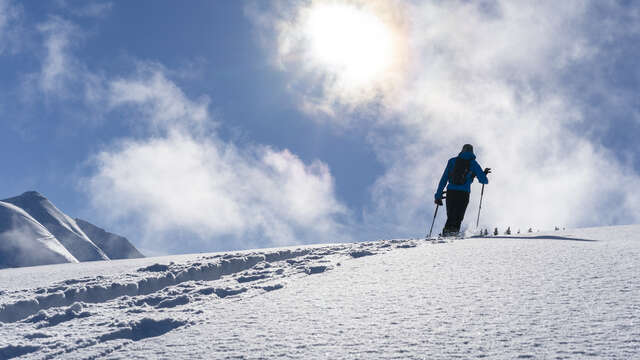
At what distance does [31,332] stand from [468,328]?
3843mm

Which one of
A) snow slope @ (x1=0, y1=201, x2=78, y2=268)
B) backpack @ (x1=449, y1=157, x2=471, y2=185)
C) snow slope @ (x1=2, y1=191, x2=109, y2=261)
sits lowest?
backpack @ (x1=449, y1=157, x2=471, y2=185)

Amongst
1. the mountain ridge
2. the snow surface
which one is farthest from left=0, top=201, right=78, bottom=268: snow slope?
the snow surface

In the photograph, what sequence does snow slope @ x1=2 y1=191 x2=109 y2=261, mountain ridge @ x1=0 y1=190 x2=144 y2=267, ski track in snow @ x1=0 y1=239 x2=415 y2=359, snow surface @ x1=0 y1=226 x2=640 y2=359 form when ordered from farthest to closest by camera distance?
snow slope @ x1=2 y1=191 x2=109 y2=261 → mountain ridge @ x1=0 y1=190 x2=144 y2=267 → ski track in snow @ x1=0 y1=239 x2=415 y2=359 → snow surface @ x1=0 y1=226 x2=640 y2=359

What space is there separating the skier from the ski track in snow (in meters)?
3.50

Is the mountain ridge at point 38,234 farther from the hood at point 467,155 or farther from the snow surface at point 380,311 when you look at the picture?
the snow surface at point 380,311

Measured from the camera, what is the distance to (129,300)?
5.37 metres

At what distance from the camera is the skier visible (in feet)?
33.9

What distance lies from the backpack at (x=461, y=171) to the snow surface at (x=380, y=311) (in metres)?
4.16

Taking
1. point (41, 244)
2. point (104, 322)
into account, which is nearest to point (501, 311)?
point (104, 322)

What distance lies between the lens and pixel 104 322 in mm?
4359

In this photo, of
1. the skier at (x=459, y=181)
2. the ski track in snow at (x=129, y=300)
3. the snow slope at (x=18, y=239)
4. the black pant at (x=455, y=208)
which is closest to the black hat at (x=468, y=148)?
the skier at (x=459, y=181)

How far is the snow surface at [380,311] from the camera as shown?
276 centimetres

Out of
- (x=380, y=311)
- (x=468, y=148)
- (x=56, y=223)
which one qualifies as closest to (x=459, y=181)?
(x=468, y=148)

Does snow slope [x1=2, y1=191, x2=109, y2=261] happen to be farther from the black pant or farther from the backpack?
the backpack
